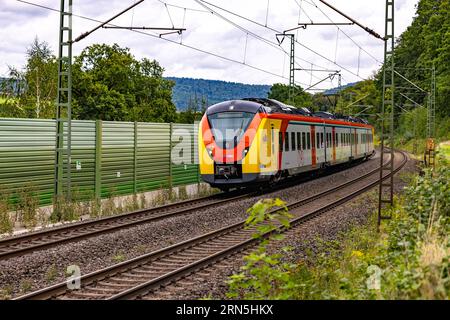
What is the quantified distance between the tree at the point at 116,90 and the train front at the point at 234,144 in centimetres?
3207

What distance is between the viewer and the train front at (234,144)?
19109 millimetres

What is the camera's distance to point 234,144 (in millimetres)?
19188

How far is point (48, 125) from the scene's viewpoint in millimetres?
16328

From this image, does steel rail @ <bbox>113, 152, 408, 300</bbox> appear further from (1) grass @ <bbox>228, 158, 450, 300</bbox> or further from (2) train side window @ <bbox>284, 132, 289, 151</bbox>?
(2) train side window @ <bbox>284, 132, 289, 151</bbox>

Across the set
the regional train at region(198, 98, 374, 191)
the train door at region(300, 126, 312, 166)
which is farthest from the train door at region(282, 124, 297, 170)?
the train door at region(300, 126, 312, 166)

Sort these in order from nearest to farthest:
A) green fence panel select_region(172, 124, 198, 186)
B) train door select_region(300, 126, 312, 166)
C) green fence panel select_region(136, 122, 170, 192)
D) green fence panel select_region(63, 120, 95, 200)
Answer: green fence panel select_region(63, 120, 95, 200)
green fence panel select_region(136, 122, 170, 192)
green fence panel select_region(172, 124, 198, 186)
train door select_region(300, 126, 312, 166)

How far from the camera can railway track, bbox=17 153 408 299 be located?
26.7 ft

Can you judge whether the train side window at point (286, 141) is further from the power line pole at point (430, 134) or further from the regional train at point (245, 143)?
the power line pole at point (430, 134)

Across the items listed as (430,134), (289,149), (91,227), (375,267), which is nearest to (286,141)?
(289,149)

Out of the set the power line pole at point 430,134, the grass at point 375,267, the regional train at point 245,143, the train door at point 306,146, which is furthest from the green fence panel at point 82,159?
the power line pole at point 430,134

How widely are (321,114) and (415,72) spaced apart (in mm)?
51936

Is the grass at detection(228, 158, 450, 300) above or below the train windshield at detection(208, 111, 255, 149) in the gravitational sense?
below

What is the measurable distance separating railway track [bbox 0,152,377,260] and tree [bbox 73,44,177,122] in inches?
1326
